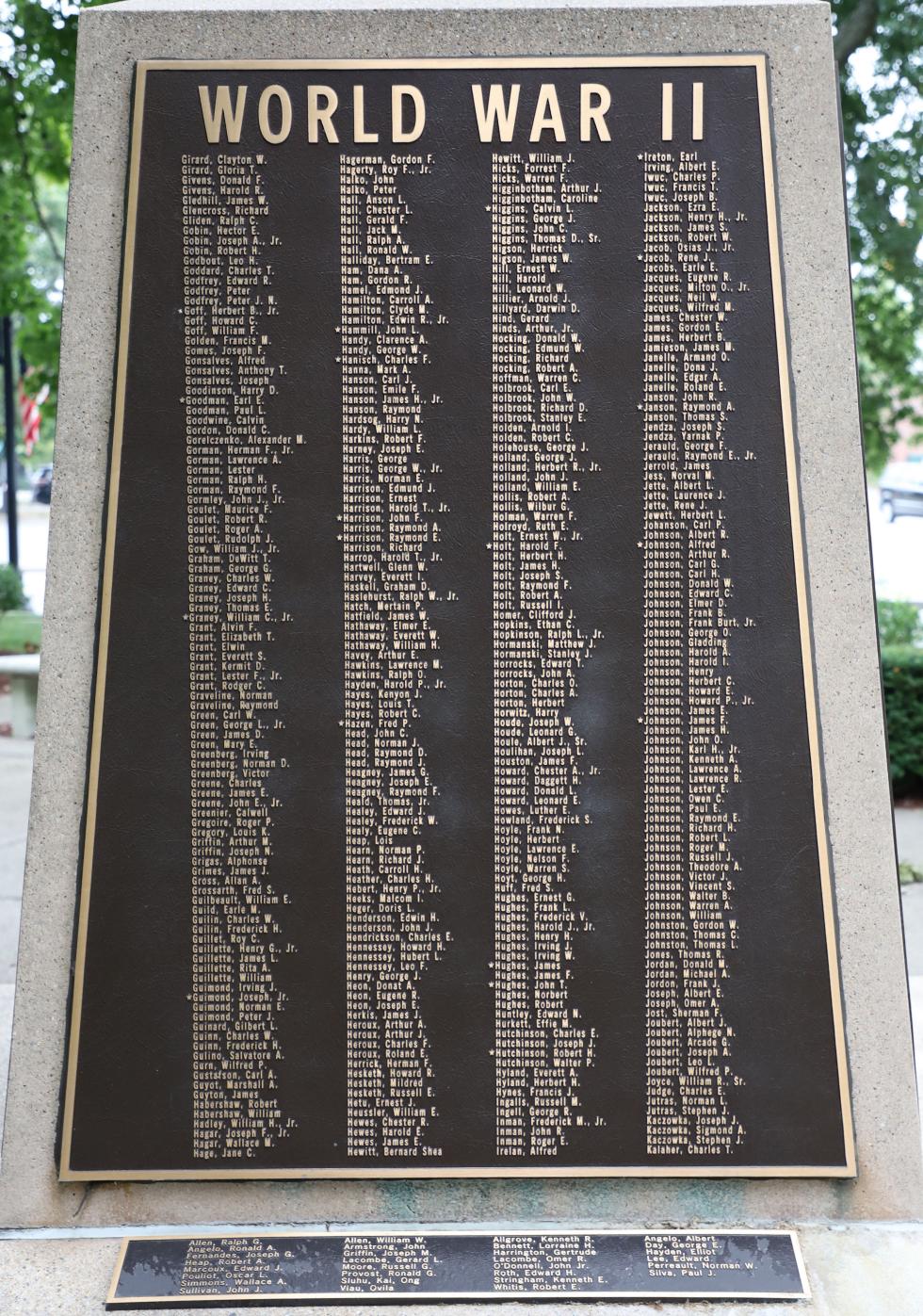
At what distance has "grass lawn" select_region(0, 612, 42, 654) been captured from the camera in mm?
15474

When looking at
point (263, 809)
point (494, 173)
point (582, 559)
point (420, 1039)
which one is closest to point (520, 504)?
point (582, 559)

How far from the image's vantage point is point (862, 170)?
10.3 metres

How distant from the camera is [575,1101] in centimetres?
386

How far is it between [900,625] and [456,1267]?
10.7 m

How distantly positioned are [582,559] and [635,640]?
32 cm

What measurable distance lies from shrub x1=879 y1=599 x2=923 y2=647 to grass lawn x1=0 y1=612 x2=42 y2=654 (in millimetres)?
10032

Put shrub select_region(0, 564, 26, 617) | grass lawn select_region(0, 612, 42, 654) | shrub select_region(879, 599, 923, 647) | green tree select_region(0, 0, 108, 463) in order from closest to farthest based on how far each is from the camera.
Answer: green tree select_region(0, 0, 108, 463) → shrub select_region(879, 599, 923, 647) → grass lawn select_region(0, 612, 42, 654) → shrub select_region(0, 564, 26, 617)

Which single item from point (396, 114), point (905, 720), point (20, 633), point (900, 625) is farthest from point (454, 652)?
point (20, 633)

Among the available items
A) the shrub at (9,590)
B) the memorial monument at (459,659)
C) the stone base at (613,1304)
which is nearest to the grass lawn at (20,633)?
the shrub at (9,590)

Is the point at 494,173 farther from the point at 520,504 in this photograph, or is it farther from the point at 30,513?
the point at 30,513

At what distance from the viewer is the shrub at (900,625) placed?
12.7 metres

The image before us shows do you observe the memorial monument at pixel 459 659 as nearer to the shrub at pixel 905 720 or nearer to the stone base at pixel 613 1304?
the stone base at pixel 613 1304

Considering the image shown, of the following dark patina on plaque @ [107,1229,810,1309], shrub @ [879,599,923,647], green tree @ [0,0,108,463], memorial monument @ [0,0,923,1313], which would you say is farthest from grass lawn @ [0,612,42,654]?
dark patina on plaque @ [107,1229,810,1309]

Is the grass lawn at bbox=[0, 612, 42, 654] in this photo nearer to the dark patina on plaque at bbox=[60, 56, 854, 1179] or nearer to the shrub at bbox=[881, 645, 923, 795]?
the shrub at bbox=[881, 645, 923, 795]
